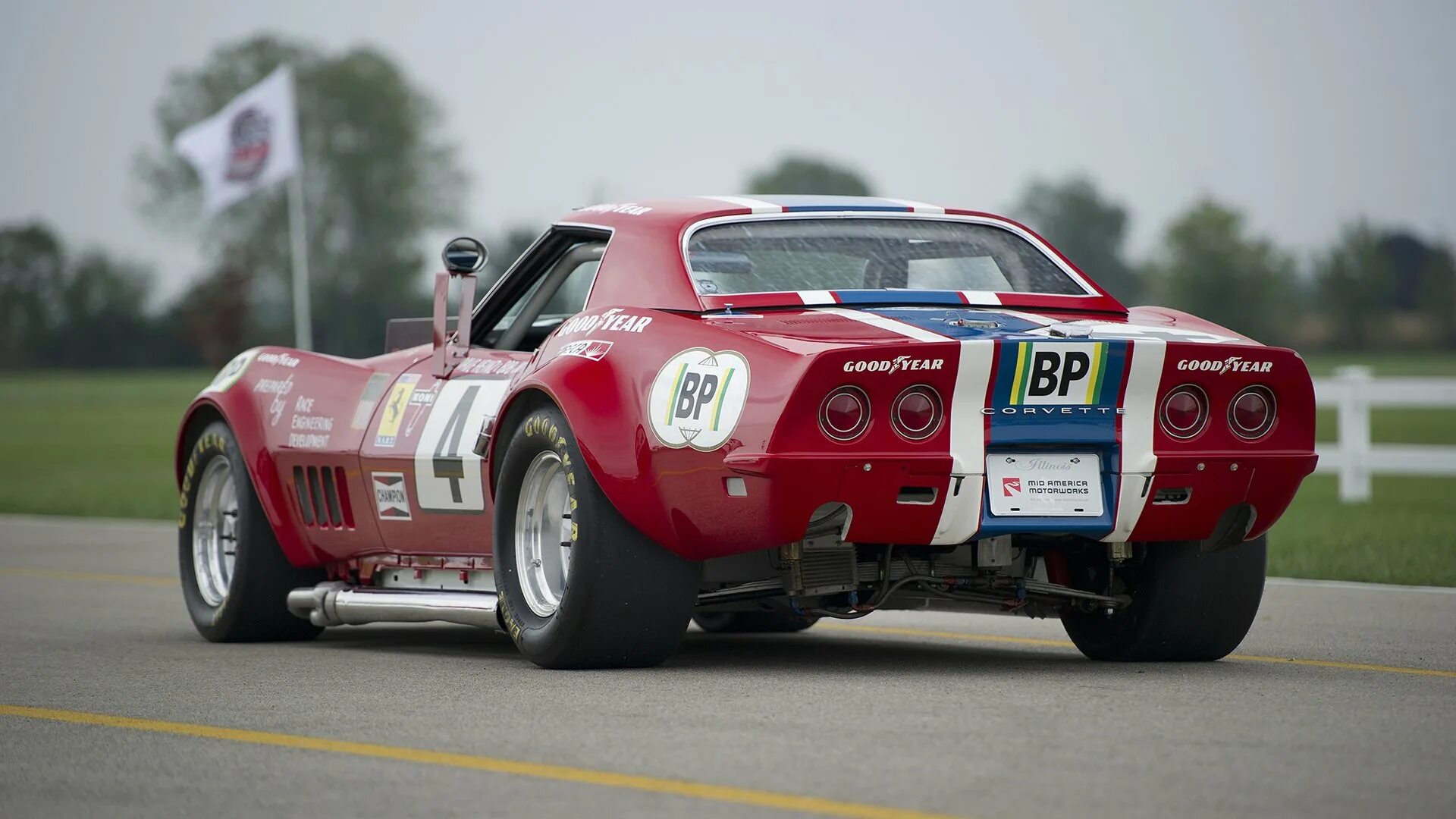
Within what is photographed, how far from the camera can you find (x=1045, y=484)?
6.36 meters

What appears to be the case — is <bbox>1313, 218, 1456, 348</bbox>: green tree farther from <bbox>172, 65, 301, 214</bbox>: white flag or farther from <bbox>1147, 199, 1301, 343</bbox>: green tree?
<bbox>172, 65, 301, 214</bbox>: white flag

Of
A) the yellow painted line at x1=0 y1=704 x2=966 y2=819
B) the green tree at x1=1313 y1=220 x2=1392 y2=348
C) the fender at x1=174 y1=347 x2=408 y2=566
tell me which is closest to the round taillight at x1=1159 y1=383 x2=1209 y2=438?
the yellow painted line at x1=0 y1=704 x2=966 y2=819

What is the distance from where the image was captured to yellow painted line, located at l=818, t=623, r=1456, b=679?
22.9 feet

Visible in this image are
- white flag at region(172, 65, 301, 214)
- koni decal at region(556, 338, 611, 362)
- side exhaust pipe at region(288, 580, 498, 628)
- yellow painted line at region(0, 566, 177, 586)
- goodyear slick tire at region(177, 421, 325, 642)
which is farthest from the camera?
white flag at region(172, 65, 301, 214)

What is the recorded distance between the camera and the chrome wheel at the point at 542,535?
23.2ft

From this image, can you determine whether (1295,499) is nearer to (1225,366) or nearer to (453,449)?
(453,449)

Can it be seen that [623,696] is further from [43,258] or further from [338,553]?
[43,258]

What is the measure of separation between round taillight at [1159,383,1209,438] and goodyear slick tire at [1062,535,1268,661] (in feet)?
2.15

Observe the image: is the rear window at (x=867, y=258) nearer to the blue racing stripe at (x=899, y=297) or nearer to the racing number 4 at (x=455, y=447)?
the blue racing stripe at (x=899, y=297)

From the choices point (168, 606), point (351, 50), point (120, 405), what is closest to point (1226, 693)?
point (168, 606)

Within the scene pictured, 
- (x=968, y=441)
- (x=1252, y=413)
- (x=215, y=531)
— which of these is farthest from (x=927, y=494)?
(x=215, y=531)

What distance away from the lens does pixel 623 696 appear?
620 cm

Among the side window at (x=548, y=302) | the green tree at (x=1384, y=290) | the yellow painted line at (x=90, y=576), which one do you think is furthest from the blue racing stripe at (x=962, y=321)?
the green tree at (x=1384, y=290)

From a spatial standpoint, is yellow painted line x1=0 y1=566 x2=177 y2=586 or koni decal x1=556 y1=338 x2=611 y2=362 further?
yellow painted line x1=0 y1=566 x2=177 y2=586
